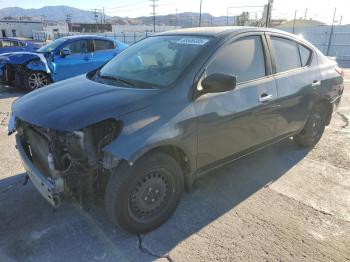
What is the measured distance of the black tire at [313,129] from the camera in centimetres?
494

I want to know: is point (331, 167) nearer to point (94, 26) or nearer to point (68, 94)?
point (68, 94)

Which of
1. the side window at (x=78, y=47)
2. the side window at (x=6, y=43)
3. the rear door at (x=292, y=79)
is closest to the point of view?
the rear door at (x=292, y=79)

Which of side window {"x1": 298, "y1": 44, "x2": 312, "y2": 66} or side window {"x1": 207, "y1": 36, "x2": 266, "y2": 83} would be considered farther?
side window {"x1": 298, "y1": 44, "x2": 312, "y2": 66}

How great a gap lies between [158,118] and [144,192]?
0.69 metres

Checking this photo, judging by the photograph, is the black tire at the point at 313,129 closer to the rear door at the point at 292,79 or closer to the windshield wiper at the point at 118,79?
the rear door at the point at 292,79

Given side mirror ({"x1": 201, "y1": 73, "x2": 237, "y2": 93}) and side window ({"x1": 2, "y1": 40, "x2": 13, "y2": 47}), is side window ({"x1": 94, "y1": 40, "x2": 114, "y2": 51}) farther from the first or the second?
side mirror ({"x1": 201, "y1": 73, "x2": 237, "y2": 93})

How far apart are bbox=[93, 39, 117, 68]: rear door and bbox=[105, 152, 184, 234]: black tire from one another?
749cm

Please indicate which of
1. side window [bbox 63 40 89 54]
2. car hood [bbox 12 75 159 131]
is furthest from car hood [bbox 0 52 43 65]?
car hood [bbox 12 75 159 131]

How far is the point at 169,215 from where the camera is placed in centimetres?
328

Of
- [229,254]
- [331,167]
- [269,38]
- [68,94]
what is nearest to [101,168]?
[68,94]

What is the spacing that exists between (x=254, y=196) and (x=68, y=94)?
2.32m

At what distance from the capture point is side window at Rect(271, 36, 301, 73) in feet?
13.4

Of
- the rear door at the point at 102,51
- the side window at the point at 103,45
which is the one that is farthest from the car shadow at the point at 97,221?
the side window at the point at 103,45

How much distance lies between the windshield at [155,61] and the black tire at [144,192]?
0.81m
